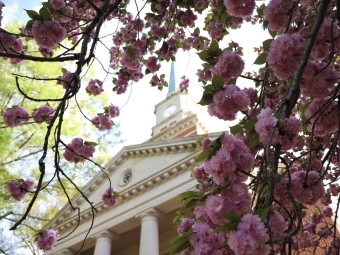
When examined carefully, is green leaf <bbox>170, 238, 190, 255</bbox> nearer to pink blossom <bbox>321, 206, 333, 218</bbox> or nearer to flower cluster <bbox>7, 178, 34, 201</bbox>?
flower cluster <bbox>7, 178, 34, 201</bbox>

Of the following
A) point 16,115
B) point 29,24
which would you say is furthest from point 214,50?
point 16,115

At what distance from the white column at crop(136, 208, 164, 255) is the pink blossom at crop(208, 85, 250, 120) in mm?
8561

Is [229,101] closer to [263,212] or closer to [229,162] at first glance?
[229,162]

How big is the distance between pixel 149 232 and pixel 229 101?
29.8 ft

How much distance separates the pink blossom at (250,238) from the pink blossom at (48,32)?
2.22 m

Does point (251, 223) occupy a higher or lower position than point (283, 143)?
lower

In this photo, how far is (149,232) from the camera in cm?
999

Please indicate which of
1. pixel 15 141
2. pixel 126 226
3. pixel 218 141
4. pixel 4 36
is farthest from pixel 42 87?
pixel 218 141

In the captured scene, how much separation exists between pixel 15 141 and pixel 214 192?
37.1 ft

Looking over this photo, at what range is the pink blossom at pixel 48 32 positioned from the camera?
247cm

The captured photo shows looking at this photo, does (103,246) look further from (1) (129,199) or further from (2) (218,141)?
(2) (218,141)

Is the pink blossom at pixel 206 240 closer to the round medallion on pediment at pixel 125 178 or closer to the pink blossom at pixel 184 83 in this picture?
the pink blossom at pixel 184 83

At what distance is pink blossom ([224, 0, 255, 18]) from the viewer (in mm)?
2221

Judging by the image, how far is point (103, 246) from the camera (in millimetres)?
11383
